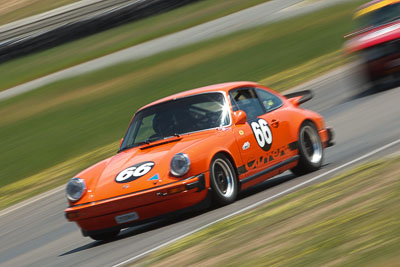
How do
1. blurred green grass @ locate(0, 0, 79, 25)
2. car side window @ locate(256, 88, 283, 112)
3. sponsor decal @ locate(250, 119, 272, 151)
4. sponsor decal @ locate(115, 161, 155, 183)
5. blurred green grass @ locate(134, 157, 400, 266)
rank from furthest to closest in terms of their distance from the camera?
blurred green grass @ locate(0, 0, 79, 25) → car side window @ locate(256, 88, 283, 112) → sponsor decal @ locate(250, 119, 272, 151) → sponsor decal @ locate(115, 161, 155, 183) → blurred green grass @ locate(134, 157, 400, 266)

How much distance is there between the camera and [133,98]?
18078 mm

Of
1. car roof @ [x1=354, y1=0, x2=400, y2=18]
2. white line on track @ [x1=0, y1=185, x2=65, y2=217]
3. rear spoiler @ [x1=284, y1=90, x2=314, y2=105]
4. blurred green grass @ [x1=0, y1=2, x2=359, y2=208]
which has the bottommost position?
blurred green grass @ [x1=0, y1=2, x2=359, y2=208]

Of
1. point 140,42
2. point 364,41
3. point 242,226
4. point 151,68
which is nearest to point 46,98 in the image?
point 151,68

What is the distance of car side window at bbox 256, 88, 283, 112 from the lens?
8962 mm

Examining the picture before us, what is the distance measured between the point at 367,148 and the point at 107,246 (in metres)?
3.83

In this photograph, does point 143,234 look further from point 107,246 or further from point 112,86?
point 112,86

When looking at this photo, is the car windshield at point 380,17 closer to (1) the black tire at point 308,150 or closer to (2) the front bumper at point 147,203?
(1) the black tire at point 308,150

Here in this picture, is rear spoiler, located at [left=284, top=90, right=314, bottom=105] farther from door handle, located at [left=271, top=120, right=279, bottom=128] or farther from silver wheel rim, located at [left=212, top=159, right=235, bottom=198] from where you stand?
silver wheel rim, located at [left=212, top=159, right=235, bottom=198]

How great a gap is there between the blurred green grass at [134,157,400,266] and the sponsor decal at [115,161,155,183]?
1.21 m

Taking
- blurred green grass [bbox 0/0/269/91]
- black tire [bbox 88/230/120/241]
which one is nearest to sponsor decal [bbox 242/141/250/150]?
black tire [bbox 88/230/120/241]

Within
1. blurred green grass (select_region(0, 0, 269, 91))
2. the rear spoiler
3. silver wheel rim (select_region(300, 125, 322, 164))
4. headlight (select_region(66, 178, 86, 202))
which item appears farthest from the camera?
blurred green grass (select_region(0, 0, 269, 91))

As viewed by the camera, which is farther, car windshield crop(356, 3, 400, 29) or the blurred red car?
car windshield crop(356, 3, 400, 29)

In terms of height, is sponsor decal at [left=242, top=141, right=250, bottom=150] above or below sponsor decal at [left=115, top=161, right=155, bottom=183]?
below

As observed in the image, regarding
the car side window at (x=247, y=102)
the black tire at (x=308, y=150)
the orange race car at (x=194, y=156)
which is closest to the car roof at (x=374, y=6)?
the orange race car at (x=194, y=156)
